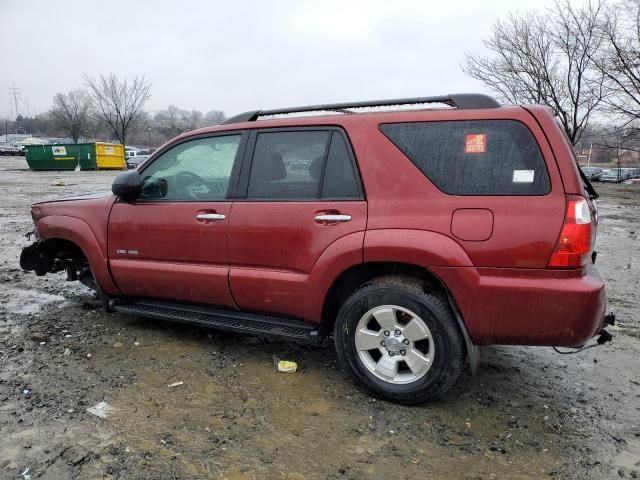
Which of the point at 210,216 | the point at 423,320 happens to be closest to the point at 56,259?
the point at 210,216

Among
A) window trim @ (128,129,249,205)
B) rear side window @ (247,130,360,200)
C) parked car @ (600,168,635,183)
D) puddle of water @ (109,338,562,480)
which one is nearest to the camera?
puddle of water @ (109,338,562,480)

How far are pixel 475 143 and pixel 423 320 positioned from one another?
1073mm

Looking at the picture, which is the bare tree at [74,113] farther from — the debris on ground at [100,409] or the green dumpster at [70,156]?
the debris on ground at [100,409]

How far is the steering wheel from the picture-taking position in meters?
3.81

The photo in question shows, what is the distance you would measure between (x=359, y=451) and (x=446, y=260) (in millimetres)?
1142

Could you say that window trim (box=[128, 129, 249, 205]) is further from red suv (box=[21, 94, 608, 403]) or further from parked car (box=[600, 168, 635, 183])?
parked car (box=[600, 168, 635, 183])

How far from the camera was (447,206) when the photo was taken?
284 cm

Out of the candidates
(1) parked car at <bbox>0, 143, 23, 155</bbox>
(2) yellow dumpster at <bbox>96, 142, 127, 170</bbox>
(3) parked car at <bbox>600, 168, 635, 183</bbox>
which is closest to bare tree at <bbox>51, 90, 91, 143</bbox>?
(1) parked car at <bbox>0, 143, 23, 155</bbox>

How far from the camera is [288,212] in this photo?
327 centimetres

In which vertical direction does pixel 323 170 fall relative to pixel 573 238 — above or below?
above

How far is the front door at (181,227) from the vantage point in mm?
3576

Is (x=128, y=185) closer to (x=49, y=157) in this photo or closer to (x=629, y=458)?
(x=629, y=458)

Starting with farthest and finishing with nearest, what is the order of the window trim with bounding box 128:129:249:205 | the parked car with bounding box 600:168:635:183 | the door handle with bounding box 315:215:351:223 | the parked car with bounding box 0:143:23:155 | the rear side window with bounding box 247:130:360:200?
the parked car with bounding box 0:143:23:155 → the parked car with bounding box 600:168:635:183 → the window trim with bounding box 128:129:249:205 → the rear side window with bounding box 247:130:360:200 → the door handle with bounding box 315:215:351:223

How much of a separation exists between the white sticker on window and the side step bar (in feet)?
5.14
